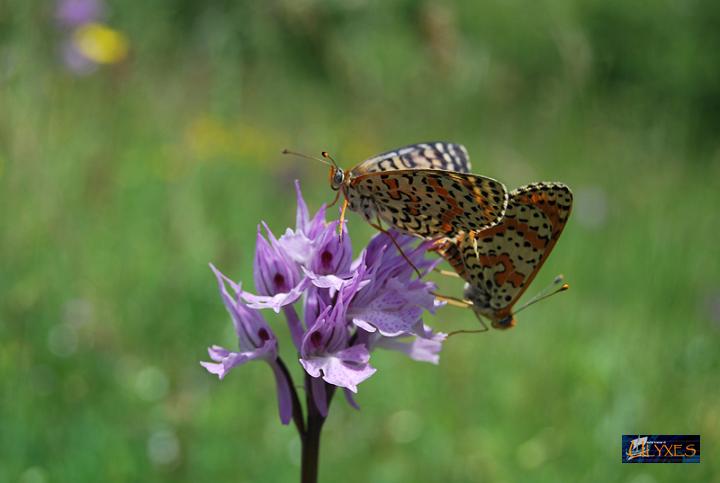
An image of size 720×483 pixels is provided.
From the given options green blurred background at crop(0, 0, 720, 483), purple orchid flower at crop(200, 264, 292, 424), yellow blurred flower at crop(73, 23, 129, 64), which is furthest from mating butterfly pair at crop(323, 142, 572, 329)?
yellow blurred flower at crop(73, 23, 129, 64)

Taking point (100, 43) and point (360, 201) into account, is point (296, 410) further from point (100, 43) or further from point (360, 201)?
point (100, 43)

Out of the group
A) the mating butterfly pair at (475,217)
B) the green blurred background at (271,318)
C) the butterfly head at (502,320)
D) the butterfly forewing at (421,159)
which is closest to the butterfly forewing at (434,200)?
the mating butterfly pair at (475,217)

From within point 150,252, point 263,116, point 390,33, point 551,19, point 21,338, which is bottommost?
point 21,338

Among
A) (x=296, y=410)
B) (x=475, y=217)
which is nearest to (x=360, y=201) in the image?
(x=475, y=217)

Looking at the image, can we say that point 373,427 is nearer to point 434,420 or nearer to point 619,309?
point 434,420

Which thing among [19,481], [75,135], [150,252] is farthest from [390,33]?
[19,481]
